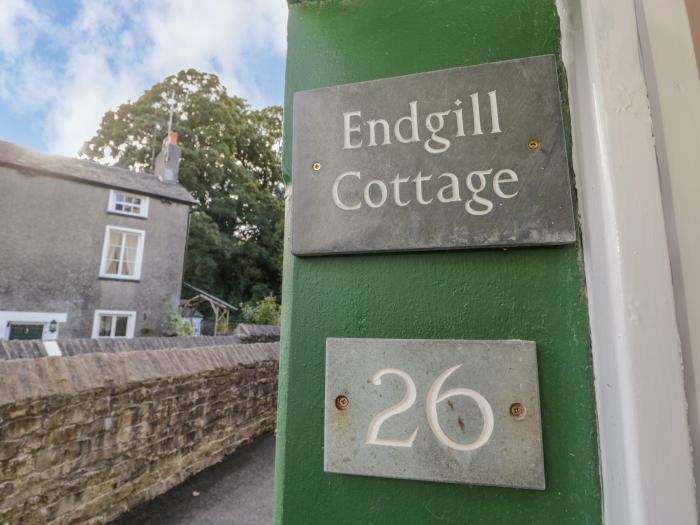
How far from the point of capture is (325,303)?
0.90m

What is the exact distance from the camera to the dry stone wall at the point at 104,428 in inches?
108

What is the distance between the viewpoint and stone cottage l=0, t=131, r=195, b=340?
43.8ft

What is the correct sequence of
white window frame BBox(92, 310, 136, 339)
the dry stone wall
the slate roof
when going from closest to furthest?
the dry stone wall < the slate roof < white window frame BBox(92, 310, 136, 339)

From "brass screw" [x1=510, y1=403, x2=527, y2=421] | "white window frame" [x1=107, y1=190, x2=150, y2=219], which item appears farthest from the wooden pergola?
"brass screw" [x1=510, y1=403, x2=527, y2=421]

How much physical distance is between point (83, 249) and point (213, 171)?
42.0ft

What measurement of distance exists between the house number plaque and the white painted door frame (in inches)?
5.3

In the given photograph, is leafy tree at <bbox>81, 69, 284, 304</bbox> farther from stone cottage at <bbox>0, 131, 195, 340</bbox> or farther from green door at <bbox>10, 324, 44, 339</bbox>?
green door at <bbox>10, 324, 44, 339</bbox>

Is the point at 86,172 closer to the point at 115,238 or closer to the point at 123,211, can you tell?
the point at 123,211

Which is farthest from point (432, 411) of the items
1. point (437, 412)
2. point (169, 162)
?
point (169, 162)

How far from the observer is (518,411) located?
75 cm

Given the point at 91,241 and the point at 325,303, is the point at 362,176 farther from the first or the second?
the point at 91,241

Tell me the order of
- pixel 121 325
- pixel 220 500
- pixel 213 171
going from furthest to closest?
pixel 213 171 < pixel 121 325 < pixel 220 500

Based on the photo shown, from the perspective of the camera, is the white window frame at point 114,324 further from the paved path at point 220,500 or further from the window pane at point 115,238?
the paved path at point 220,500

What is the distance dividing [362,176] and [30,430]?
324 centimetres
